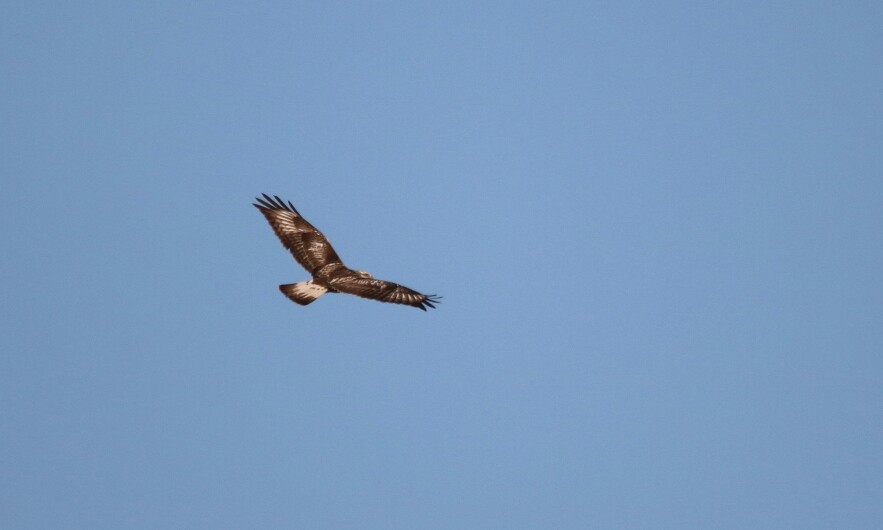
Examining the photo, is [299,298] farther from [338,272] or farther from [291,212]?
[291,212]

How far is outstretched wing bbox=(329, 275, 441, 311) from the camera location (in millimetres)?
24094

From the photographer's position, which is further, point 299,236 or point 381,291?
point 299,236

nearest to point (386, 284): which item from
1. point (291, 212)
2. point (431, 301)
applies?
point (431, 301)

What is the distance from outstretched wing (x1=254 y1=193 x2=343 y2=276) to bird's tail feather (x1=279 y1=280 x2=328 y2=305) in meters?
0.57

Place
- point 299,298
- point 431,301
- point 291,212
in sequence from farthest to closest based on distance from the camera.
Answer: point 291,212
point 299,298
point 431,301

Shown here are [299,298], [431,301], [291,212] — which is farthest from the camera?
[291,212]

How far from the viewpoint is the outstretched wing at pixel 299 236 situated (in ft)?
89.2

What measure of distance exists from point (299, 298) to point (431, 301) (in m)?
3.81

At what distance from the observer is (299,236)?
92.8 feet

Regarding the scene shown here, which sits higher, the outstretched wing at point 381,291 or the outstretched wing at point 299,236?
the outstretched wing at point 299,236

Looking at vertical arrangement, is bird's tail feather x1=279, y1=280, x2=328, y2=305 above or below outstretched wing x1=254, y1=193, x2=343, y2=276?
below

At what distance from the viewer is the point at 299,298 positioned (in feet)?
84.7

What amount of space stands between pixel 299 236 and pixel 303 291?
270 centimetres

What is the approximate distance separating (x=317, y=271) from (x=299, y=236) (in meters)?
1.96
